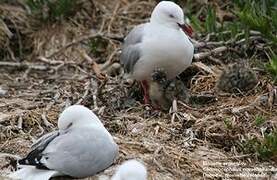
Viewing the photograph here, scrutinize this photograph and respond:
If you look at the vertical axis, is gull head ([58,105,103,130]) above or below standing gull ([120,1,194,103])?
above

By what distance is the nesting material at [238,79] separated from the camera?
639 cm

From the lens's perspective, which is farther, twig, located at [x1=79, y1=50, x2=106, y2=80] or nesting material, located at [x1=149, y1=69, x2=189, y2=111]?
twig, located at [x1=79, y1=50, x2=106, y2=80]

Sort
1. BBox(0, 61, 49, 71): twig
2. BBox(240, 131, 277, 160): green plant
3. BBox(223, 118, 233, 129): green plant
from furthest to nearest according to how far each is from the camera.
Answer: BBox(0, 61, 49, 71): twig, BBox(223, 118, 233, 129): green plant, BBox(240, 131, 277, 160): green plant

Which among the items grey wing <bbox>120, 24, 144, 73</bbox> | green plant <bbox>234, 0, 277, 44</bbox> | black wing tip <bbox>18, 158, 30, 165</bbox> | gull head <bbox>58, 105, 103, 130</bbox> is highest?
gull head <bbox>58, 105, 103, 130</bbox>

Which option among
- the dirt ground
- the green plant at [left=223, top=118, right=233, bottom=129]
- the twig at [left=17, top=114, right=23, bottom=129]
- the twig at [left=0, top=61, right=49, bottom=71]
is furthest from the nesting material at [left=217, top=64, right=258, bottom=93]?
the twig at [left=0, top=61, right=49, bottom=71]

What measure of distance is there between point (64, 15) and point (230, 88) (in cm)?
237

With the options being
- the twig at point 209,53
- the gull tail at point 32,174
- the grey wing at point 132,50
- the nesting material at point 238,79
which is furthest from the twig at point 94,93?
the gull tail at point 32,174

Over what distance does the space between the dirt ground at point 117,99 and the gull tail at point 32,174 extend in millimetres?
161

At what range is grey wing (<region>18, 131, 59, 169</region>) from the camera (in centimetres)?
489

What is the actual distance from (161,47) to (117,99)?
58 cm

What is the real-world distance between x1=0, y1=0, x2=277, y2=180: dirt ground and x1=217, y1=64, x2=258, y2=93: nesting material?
0.05 metres

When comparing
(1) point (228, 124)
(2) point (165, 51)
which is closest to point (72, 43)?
(2) point (165, 51)

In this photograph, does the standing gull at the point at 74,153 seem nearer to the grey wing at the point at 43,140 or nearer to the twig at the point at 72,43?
the grey wing at the point at 43,140

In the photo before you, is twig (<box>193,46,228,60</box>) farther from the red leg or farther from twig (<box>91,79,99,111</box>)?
twig (<box>91,79,99,111</box>)
